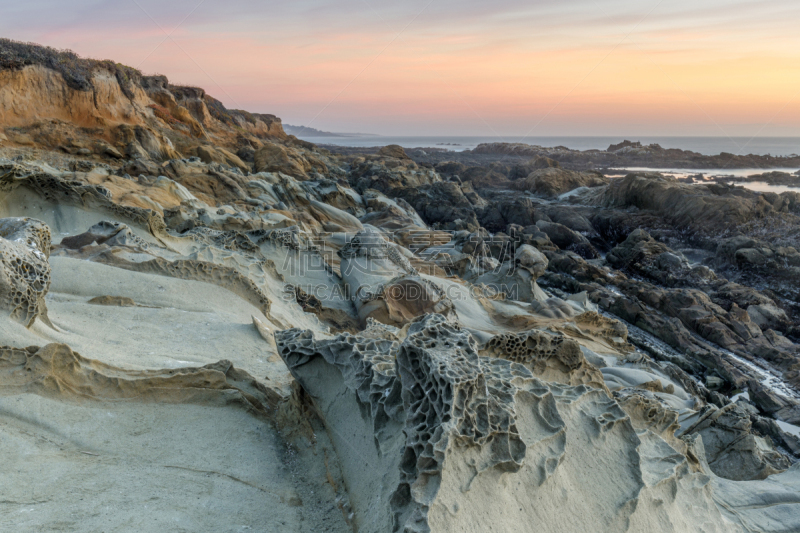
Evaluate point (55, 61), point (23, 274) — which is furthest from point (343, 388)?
point (55, 61)

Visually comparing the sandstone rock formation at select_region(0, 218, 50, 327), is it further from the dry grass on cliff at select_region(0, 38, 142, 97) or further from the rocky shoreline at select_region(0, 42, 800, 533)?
the dry grass on cliff at select_region(0, 38, 142, 97)

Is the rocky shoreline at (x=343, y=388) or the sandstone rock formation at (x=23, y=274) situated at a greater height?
the sandstone rock formation at (x=23, y=274)

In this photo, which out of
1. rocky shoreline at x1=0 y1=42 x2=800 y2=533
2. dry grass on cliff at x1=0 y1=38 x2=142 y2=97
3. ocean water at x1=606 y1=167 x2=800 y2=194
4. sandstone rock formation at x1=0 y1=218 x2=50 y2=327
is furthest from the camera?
ocean water at x1=606 y1=167 x2=800 y2=194

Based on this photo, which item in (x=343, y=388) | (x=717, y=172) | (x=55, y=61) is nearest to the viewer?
(x=343, y=388)

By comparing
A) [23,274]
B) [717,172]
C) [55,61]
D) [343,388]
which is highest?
[55,61]

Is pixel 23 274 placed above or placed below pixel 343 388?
above

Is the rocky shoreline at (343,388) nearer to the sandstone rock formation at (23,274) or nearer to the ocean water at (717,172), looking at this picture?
the sandstone rock formation at (23,274)

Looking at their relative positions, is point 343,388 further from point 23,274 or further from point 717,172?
point 717,172

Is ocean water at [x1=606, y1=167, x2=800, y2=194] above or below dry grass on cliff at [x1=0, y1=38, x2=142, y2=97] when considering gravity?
below

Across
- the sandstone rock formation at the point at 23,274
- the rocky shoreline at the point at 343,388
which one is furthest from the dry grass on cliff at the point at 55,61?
the sandstone rock formation at the point at 23,274

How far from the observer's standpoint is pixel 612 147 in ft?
173

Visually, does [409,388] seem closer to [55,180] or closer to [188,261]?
[188,261]

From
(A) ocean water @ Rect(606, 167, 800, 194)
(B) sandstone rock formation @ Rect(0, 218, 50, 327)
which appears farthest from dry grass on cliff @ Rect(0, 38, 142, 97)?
(A) ocean water @ Rect(606, 167, 800, 194)

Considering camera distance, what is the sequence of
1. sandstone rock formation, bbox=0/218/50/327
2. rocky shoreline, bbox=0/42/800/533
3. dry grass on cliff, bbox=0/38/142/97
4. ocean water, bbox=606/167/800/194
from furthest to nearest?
ocean water, bbox=606/167/800/194 → dry grass on cliff, bbox=0/38/142/97 → sandstone rock formation, bbox=0/218/50/327 → rocky shoreline, bbox=0/42/800/533
